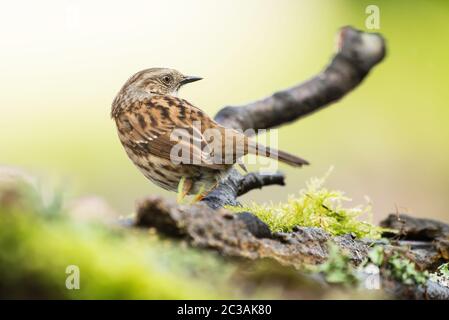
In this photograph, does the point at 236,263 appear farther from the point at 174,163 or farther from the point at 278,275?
the point at 174,163

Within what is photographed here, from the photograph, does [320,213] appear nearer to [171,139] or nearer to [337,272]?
[171,139]

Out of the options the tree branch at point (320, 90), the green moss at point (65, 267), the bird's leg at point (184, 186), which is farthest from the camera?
the tree branch at point (320, 90)

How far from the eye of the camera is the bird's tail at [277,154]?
13.2 ft

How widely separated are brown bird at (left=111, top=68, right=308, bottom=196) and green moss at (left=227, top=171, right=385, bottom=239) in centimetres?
38

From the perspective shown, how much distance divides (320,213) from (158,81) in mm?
2487

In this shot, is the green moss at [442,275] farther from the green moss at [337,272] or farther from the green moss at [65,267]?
the green moss at [65,267]

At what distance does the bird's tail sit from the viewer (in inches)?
158

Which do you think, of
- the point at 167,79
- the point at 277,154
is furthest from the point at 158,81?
the point at 277,154

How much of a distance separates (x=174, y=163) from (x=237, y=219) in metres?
1.98

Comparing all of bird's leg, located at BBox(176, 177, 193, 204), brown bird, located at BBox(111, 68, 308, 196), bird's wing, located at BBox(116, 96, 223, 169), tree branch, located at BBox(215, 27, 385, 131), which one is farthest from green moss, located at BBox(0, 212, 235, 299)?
tree branch, located at BBox(215, 27, 385, 131)

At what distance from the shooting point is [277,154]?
4.17 m

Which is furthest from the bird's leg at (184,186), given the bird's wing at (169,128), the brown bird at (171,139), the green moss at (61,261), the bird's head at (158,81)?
the green moss at (61,261)

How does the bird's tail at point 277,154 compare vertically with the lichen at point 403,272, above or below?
above

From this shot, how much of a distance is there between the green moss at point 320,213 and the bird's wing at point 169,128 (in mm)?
638
